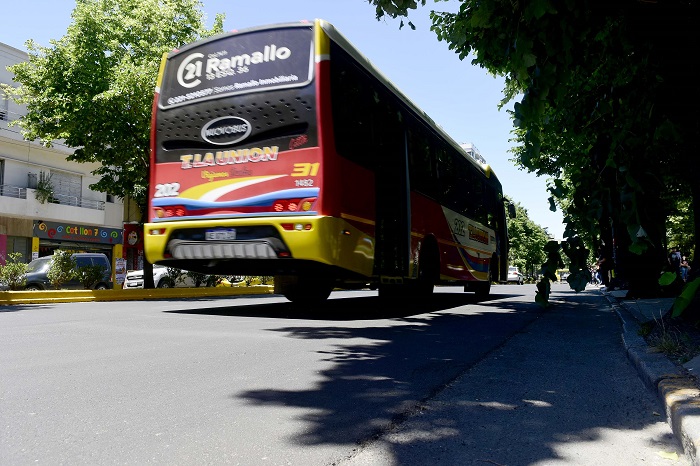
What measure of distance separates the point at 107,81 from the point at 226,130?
1105 cm

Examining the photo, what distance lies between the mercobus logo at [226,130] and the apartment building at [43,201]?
17.8 metres

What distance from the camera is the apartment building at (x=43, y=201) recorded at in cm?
2631

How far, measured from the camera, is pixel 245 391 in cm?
377

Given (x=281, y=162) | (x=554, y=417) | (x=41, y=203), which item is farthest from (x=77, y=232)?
(x=554, y=417)

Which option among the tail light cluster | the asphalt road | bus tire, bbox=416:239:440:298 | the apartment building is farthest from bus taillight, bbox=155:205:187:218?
the apartment building

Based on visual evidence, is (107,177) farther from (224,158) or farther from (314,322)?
(314,322)

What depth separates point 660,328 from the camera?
18.0 feet

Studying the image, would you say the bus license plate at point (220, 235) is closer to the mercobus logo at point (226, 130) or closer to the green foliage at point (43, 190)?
the mercobus logo at point (226, 130)

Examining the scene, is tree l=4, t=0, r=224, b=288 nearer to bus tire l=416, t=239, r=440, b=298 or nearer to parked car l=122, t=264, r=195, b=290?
parked car l=122, t=264, r=195, b=290

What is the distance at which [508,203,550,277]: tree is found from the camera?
73.4m

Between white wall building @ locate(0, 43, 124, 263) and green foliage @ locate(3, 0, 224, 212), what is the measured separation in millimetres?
9207

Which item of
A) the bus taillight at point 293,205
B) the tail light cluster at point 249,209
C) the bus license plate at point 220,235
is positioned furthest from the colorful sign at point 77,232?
the bus taillight at point 293,205

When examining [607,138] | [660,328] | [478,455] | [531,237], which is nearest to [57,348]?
[478,455]

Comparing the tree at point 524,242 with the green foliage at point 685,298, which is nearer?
the green foliage at point 685,298
